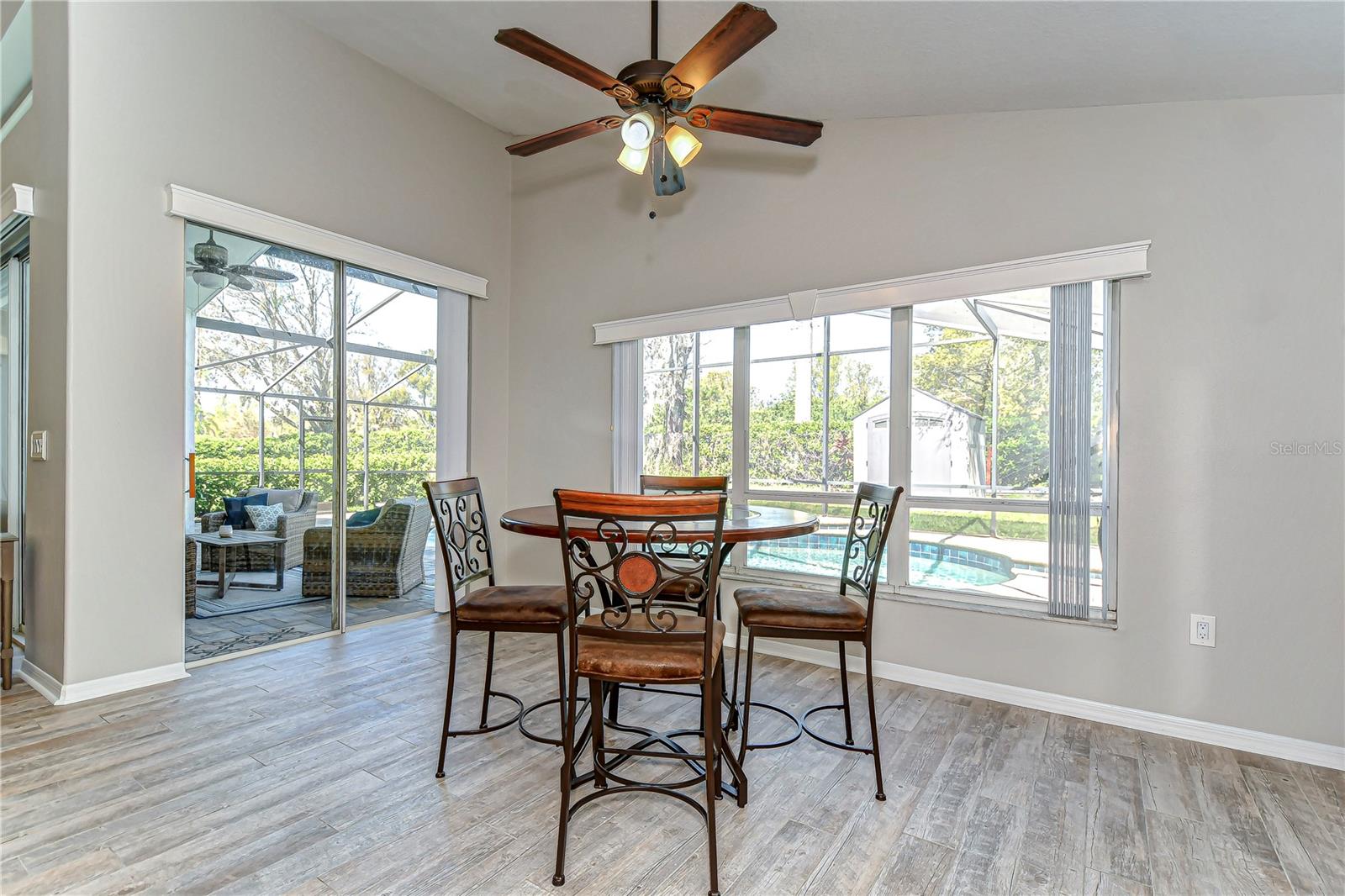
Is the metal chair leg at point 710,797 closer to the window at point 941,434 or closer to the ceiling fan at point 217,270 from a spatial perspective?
the window at point 941,434

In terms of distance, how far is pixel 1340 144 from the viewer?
2346 mm

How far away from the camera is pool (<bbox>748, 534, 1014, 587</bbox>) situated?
10.2 feet

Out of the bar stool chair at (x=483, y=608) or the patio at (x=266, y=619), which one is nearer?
the bar stool chair at (x=483, y=608)

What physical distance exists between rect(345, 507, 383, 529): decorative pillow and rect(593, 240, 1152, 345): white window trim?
Result: 6.09 ft

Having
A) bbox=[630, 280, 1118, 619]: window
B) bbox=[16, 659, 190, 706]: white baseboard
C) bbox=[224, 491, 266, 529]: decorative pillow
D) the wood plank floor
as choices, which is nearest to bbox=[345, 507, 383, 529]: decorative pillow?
bbox=[224, 491, 266, 529]: decorative pillow

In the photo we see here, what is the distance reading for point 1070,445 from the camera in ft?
9.22

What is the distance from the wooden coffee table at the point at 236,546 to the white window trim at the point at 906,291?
2345 mm

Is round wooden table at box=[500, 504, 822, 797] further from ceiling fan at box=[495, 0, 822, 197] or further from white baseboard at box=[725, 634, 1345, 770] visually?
ceiling fan at box=[495, 0, 822, 197]

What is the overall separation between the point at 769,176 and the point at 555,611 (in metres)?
2.77

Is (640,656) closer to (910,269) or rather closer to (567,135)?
(567,135)

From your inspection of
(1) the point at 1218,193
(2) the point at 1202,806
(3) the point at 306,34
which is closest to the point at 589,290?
(3) the point at 306,34

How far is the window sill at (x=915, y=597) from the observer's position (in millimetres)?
2840

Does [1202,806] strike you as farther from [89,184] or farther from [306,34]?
[306,34]

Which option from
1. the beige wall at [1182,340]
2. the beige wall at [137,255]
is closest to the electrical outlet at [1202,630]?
the beige wall at [1182,340]
